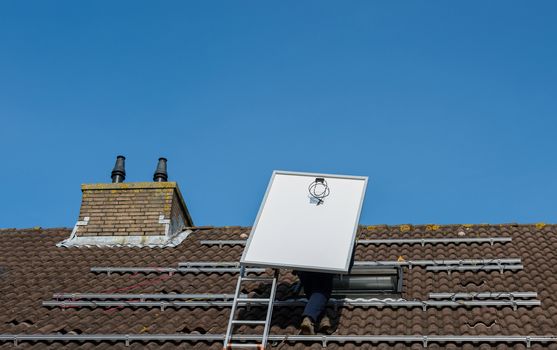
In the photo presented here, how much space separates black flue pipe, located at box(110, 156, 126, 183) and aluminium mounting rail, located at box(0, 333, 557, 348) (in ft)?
16.7

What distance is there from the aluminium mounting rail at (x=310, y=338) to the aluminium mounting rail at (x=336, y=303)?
726mm

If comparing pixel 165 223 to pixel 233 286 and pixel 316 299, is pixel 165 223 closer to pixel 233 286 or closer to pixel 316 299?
pixel 233 286

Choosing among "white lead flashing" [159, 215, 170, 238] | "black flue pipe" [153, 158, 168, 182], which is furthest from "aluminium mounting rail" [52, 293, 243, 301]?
"black flue pipe" [153, 158, 168, 182]

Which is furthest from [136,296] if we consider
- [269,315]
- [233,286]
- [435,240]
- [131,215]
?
Result: [435,240]

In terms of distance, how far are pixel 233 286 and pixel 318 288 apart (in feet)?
4.71

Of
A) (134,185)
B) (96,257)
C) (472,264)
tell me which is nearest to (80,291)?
(96,257)

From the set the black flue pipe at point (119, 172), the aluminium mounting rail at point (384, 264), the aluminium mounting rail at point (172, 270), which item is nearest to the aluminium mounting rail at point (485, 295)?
the aluminium mounting rail at point (384, 264)

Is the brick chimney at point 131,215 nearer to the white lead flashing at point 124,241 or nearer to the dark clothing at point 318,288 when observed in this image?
the white lead flashing at point 124,241

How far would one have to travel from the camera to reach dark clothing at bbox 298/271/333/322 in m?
9.14

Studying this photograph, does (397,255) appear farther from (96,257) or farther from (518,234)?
(96,257)

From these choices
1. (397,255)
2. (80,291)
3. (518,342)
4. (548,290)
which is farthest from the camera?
(397,255)

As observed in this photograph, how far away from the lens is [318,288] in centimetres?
935

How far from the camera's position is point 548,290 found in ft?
32.0

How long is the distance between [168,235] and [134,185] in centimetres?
124
